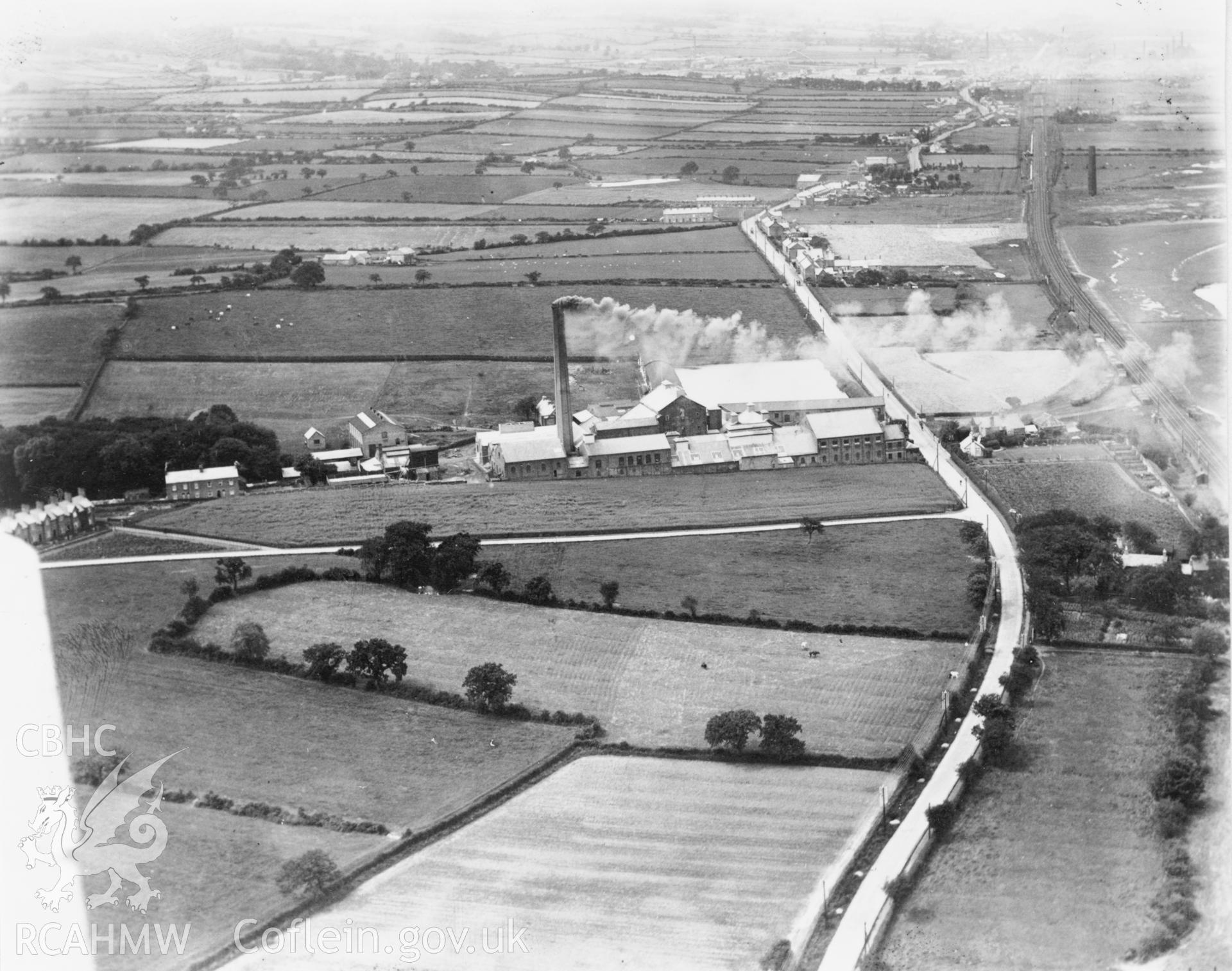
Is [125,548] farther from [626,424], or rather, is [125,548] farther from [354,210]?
[354,210]

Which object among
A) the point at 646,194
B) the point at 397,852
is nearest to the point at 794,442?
the point at 397,852

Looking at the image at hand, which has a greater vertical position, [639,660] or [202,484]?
[202,484]

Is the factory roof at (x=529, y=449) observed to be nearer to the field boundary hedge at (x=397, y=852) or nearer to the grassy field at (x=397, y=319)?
the grassy field at (x=397, y=319)

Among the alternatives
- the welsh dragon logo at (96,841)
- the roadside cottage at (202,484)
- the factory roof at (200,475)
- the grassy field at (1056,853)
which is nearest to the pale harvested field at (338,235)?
the factory roof at (200,475)

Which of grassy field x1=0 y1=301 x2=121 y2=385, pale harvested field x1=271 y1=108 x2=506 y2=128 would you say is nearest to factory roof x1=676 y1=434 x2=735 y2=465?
grassy field x1=0 y1=301 x2=121 y2=385

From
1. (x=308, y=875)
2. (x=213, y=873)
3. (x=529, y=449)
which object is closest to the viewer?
(x=308, y=875)

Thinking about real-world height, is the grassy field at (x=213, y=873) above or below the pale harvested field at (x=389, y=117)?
below
